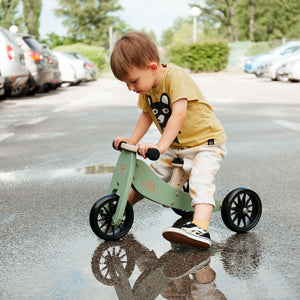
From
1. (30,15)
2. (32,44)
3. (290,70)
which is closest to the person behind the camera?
(32,44)

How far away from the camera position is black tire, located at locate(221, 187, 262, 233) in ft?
11.8

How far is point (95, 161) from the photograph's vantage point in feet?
20.9

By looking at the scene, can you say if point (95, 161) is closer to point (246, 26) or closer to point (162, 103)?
point (162, 103)

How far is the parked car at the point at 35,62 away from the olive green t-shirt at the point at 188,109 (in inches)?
513

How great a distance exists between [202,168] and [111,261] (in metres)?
0.82

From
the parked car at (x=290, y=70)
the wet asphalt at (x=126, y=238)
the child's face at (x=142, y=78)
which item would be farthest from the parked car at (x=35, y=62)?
the child's face at (x=142, y=78)

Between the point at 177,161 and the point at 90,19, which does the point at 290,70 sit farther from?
the point at 90,19

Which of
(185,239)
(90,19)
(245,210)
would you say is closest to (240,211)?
(245,210)

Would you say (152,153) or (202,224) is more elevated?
(152,153)

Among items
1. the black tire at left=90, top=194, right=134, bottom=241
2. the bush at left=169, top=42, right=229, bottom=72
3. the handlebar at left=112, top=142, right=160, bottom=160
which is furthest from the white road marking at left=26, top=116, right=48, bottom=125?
the bush at left=169, top=42, right=229, bottom=72

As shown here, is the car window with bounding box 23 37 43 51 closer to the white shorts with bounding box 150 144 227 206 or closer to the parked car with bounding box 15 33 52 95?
the parked car with bounding box 15 33 52 95

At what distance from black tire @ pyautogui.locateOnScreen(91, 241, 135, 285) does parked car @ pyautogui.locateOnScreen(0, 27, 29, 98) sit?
1049 centimetres

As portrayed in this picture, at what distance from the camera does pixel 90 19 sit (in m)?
76.2

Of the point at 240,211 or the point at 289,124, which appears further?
the point at 289,124
